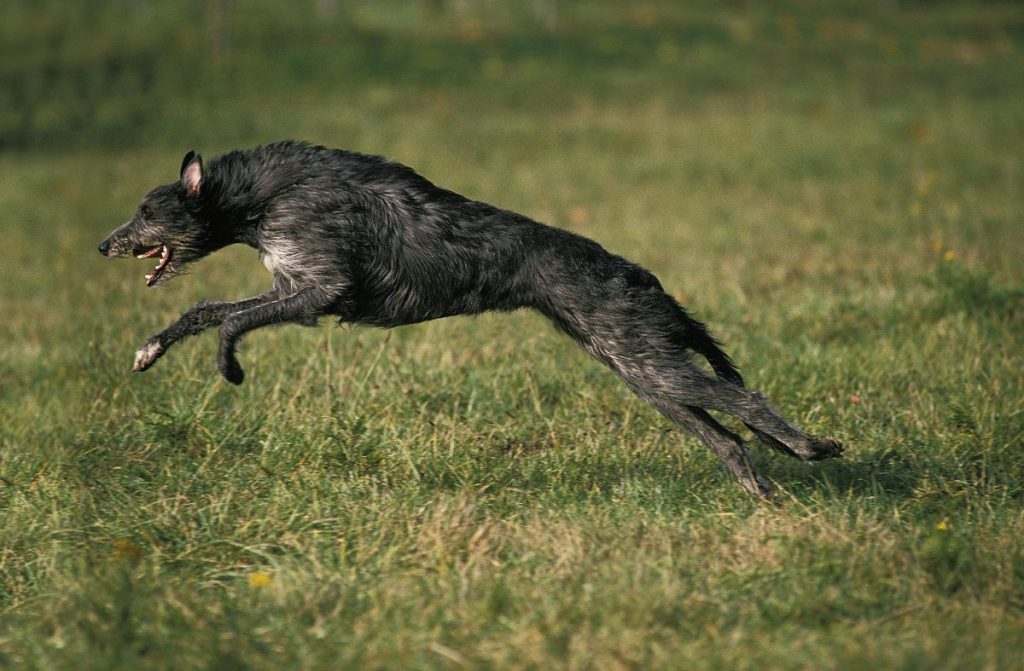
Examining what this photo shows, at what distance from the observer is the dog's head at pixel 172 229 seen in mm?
5055

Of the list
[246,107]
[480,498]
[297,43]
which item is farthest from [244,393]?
[297,43]

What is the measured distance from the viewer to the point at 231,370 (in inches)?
192

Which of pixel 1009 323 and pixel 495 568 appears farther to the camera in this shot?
pixel 1009 323

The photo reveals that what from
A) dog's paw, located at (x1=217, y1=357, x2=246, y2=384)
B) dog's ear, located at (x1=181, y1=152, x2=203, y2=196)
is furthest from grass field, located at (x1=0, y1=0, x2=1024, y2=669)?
dog's ear, located at (x1=181, y1=152, x2=203, y2=196)

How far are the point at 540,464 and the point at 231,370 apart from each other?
134 cm

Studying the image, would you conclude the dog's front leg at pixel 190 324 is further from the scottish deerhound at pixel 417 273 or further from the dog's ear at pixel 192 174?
the dog's ear at pixel 192 174

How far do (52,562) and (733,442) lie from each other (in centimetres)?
266

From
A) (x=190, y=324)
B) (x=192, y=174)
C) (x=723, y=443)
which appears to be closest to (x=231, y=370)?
(x=190, y=324)

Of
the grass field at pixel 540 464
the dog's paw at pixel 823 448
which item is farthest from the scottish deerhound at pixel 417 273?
the grass field at pixel 540 464

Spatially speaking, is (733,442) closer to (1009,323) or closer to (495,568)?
(495,568)

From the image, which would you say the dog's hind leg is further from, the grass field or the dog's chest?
the dog's chest

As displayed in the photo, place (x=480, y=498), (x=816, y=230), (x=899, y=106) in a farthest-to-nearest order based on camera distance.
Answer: (x=899, y=106), (x=816, y=230), (x=480, y=498)

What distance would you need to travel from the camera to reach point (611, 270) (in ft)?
15.8

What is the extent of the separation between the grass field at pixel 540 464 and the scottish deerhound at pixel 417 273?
42 cm
